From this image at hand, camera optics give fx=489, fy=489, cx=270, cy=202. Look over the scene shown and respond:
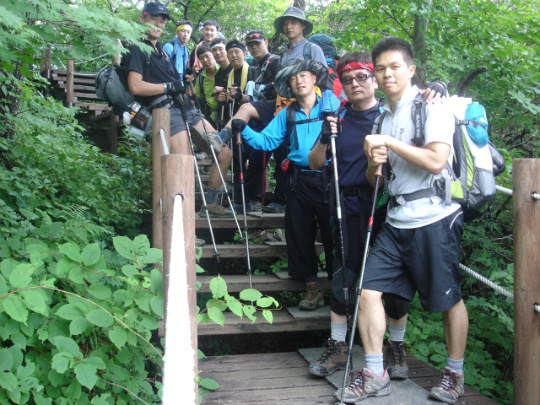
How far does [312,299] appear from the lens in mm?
4422

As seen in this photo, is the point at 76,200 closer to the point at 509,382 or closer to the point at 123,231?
the point at 123,231

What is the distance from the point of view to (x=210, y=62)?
6953mm

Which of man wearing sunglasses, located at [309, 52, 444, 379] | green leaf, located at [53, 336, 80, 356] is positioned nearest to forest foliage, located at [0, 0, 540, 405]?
green leaf, located at [53, 336, 80, 356]

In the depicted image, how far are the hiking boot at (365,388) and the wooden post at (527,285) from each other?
2.51 ft

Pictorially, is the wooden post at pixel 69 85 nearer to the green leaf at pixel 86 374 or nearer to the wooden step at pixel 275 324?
the wooden step at pixel 275 324

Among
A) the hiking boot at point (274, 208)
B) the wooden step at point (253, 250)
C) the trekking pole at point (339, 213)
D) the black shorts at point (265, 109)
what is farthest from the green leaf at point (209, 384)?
the black shorts at point (265, 109)

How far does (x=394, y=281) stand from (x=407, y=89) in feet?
4.08

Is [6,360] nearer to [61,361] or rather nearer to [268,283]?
[61,361]

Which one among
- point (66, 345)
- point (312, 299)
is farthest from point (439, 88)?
point (66, 345)

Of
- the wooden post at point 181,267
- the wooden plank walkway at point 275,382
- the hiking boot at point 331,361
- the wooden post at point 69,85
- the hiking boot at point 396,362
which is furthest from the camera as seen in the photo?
the wooden post at point 69,85

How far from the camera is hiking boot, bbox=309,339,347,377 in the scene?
3523mm

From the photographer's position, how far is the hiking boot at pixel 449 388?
3.01 metres

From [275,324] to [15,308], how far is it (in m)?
2.25

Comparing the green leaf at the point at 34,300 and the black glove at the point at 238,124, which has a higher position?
the black glove at the point at 238,124
